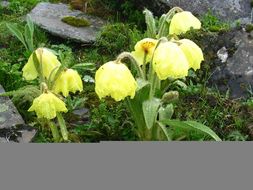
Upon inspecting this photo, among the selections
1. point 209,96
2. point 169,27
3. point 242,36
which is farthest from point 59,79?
point 242,36

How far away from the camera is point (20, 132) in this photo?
4.22 metres

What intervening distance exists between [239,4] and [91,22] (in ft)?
5.03

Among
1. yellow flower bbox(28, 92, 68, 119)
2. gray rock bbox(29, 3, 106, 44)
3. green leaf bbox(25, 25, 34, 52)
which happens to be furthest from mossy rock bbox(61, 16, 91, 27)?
yellow flower bbox(28, 92, 68, 119)

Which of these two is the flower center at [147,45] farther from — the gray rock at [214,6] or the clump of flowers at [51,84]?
the gray rock at [214,6]

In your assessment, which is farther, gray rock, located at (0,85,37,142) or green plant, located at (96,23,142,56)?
green plant, located at (96,23,142,56)

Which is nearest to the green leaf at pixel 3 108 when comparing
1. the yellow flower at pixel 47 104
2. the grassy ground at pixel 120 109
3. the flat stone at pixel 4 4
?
the grassy ground at pixel 120 109

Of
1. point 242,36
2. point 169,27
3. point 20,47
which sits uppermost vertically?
point 169,27

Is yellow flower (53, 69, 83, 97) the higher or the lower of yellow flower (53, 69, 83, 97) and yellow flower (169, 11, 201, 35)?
the lower

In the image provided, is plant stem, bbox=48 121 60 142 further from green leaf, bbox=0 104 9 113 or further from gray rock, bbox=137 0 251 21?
gray rock, bbox=137 0 251 21

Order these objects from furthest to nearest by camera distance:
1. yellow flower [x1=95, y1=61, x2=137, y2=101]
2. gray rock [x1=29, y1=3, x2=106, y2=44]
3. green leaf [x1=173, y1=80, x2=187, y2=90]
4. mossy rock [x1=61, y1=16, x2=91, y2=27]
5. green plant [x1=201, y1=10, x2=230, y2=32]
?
mossy rock [x1=61, y1=16, x2=91, y2=27]
gray rock [x1=29, y1=3, x2=106, y2=44]
green plant [x1=201, y1=10, x2=230, y2=32]
green leaf [x1=173, y1=80, x2=187, y2=90]
yellow flower [x1=95, y1=61, x2=137, y2=101]

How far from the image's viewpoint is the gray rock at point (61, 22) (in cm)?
622

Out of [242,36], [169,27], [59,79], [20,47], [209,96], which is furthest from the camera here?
[20,47]

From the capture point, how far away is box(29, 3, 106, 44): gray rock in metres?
6.22

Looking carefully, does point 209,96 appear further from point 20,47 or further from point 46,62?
point 20,47
